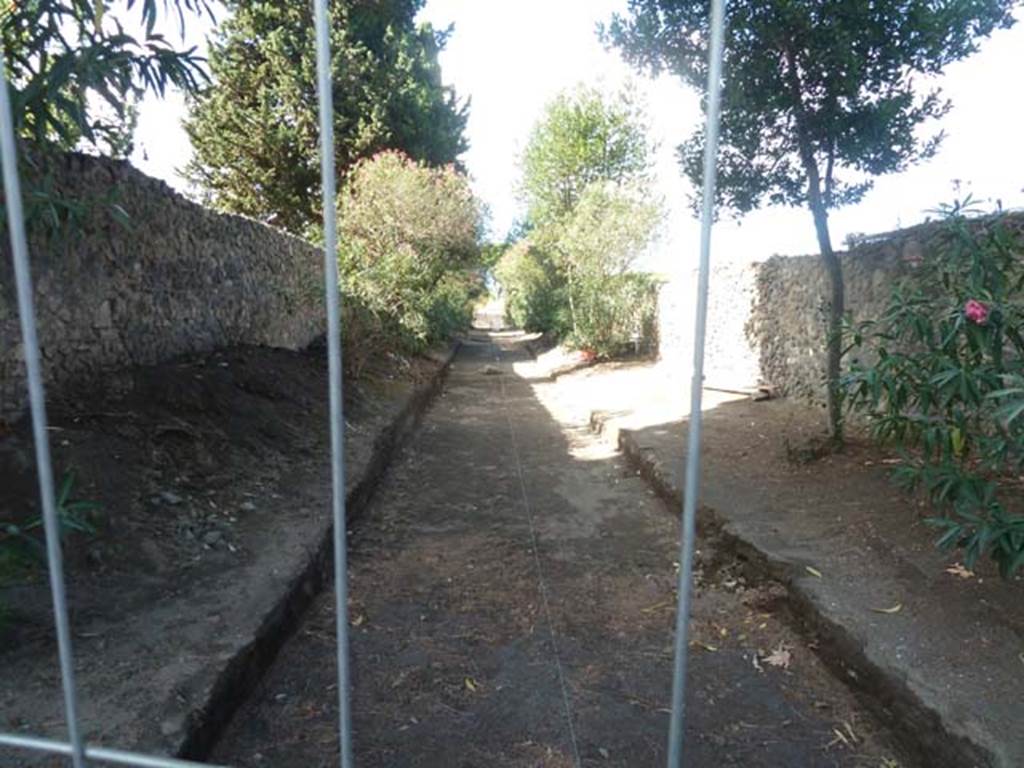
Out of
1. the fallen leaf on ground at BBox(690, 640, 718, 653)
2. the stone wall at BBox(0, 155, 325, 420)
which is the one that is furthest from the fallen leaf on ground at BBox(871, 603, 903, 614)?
the stone wall at BBox(0, 155, 325, 420)

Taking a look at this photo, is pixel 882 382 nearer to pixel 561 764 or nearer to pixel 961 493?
pixel 961 493

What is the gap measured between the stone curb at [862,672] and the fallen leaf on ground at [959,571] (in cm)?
62

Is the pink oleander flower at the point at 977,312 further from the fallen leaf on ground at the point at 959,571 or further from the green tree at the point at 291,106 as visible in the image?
the green tree at the point at 291,106

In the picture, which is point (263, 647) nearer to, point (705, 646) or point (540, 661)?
point (540, 661)

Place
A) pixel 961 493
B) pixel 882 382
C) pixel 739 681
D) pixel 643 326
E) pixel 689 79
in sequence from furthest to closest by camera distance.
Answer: pixel 643 326
pixel 689 79
pixel 882 382
pixel 739 681
pixel 961 493

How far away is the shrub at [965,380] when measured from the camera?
206cm

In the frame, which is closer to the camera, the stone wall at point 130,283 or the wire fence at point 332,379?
the wire fence at point 332,379

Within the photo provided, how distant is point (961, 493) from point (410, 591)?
8.26ft

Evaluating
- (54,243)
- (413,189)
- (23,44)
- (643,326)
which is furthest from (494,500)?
(643,326)

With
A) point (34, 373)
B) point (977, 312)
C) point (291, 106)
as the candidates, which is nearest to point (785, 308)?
point (977, 312)

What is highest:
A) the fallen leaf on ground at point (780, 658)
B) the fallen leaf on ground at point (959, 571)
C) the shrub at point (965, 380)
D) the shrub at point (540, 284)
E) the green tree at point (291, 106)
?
the green tree at point (291, 106)

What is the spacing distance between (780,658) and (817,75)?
384 centimetres

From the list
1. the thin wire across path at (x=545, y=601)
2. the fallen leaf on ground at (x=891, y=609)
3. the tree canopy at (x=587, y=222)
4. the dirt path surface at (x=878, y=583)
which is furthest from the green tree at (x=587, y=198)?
the fallen leaf on ground at (x=891, y=609)

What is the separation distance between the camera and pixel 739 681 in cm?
249
